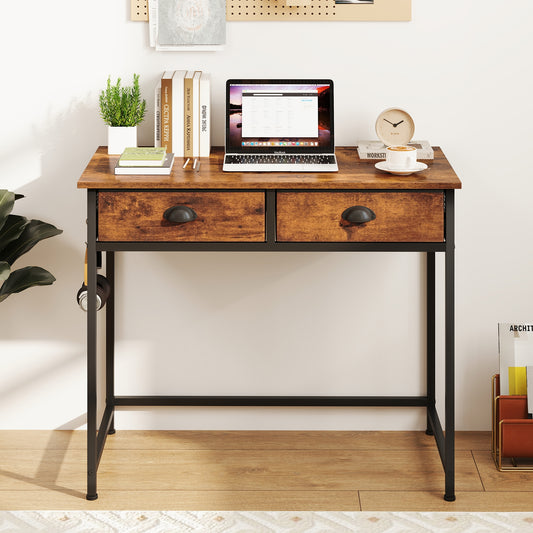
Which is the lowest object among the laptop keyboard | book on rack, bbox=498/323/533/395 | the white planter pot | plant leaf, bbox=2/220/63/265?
book on rack, bbox=498/323/533/395

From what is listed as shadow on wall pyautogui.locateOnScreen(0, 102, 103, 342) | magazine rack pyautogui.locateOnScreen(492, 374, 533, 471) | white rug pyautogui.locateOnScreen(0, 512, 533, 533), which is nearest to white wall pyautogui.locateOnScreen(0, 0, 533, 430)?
shadow on wall pyautogui.locateOnScreen(0, 102, 103, 342)

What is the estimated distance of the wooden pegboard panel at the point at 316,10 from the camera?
2.97 meters

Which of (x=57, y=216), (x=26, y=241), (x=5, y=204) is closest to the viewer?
(x=5, y=204)

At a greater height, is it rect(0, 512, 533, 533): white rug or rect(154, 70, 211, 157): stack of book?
rect(154, 70, 211, 157): stack of book

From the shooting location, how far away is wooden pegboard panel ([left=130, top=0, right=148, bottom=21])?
9.76 ft

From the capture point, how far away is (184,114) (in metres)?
2.90

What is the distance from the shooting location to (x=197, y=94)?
289 centimetres

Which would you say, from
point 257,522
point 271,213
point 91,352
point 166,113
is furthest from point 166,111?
point 257,522

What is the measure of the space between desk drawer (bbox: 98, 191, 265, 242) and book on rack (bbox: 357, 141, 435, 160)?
434mm

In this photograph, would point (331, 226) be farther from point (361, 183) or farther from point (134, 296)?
point (134, 296)

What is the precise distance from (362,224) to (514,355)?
0.74m

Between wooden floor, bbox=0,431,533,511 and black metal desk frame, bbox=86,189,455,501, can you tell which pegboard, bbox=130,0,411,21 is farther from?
wooden floor, bbox=0,431,533,511

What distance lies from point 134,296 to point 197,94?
0.71 meters

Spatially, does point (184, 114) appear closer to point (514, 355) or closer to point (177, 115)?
point (177, 115)
